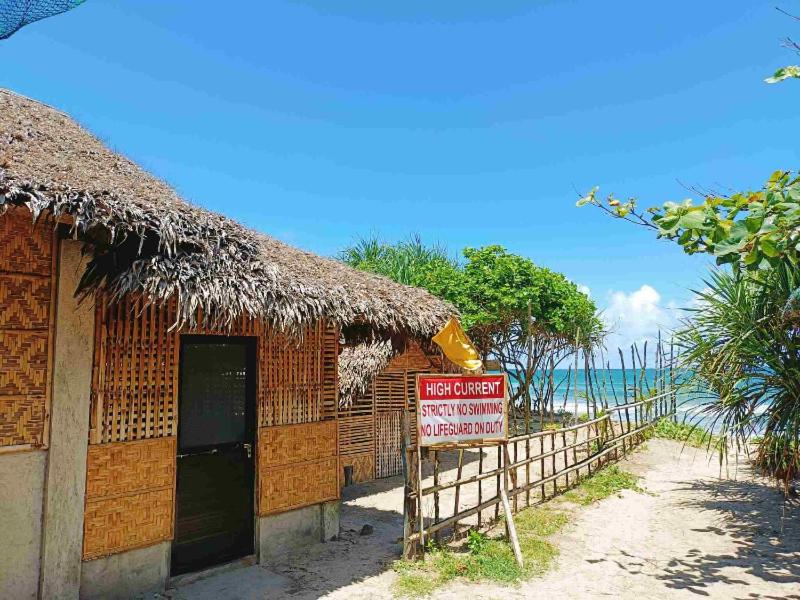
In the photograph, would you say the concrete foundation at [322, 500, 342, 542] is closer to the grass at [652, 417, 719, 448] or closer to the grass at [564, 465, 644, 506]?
the grass at [564, 465, 644, 506]

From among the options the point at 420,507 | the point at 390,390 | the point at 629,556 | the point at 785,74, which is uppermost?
the point at 785,74

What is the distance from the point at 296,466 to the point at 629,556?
3.68m

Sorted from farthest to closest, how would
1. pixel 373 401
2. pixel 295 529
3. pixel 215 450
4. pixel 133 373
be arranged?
pixel 373 401 < pixel 295 529 < pixel 215 450 < pixel 133 373

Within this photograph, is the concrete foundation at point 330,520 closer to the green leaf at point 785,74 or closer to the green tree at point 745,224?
the green tree at point 745,224

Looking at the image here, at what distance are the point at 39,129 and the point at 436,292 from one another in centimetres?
1205

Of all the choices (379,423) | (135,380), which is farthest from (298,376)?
(379,423)

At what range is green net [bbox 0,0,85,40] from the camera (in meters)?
4.11

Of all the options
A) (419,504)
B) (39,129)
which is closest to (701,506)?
(419,504)

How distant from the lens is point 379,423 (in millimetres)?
9680

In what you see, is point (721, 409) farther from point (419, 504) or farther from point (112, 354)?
point (112, 354)

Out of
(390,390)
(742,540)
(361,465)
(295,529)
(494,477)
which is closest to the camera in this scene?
(295,529)

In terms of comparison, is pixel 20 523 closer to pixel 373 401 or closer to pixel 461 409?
pixel 461 409

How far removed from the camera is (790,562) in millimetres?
5262

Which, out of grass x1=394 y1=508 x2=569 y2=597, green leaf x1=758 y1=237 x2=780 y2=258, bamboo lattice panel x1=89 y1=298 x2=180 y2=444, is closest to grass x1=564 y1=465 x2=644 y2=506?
grass x1=394 y1=508 x2=569 y2=597
